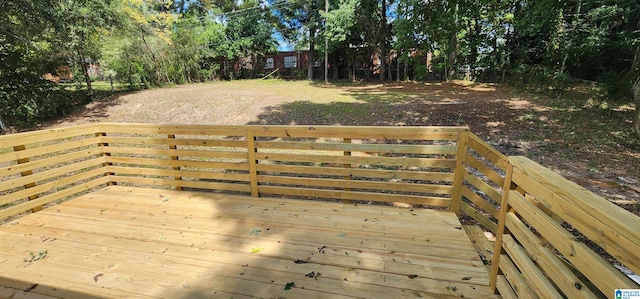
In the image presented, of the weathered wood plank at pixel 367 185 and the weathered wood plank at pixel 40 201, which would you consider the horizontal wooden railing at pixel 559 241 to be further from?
the weathered wood plank at pixel 40 201

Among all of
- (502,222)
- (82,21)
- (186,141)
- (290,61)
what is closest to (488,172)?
(502,222)

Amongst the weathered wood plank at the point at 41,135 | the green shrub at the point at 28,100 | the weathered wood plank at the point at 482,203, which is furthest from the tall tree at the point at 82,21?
the weathered wood plank at the point at 482,203

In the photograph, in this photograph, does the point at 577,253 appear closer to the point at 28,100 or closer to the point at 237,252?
the point at 237,252

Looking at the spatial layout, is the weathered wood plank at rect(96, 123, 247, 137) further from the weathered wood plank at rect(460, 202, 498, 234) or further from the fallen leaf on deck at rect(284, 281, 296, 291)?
the weathered wood plank at rect(460, 202, 498, 234)

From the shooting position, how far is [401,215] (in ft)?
9.20

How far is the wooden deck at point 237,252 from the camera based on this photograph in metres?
1.85

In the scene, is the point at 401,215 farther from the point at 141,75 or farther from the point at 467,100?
the point at 141,75

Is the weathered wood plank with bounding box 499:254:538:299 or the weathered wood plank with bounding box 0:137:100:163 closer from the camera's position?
the weathered wood plank with bounding box 499:254:538:299

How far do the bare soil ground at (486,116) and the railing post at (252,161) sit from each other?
3948 mm

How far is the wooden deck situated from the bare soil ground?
2977mm

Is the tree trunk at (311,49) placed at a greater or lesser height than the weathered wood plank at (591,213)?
greater

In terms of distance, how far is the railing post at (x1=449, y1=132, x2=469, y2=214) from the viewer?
263 cm

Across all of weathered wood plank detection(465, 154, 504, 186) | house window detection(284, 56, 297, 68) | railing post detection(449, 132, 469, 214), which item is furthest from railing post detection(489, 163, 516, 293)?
house window detection(284, 56, 297, 68)

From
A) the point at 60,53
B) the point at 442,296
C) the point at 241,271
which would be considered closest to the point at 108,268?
the point at 241,271
